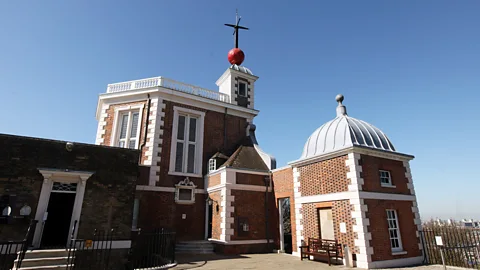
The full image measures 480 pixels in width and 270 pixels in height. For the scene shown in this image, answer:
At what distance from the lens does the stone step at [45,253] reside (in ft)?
30.9

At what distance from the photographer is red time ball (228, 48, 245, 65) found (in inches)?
922

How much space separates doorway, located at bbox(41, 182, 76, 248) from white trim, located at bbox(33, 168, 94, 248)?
51cm

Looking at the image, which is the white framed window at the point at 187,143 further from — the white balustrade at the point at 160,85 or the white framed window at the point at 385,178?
the white framed window at the point at 385,178

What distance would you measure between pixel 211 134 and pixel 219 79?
6.51 metres

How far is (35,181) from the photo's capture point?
10844mm

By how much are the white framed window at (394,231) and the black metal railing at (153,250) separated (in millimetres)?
9255

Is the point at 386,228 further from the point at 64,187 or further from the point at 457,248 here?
the point at 64,187

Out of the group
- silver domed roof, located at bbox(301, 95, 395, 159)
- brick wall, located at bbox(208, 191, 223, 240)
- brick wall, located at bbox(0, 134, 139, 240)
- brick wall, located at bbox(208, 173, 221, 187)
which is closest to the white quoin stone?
brick wall, located at bbox(208, 173, 221, 187)

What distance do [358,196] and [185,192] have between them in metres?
10.3

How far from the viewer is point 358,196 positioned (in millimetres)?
10555

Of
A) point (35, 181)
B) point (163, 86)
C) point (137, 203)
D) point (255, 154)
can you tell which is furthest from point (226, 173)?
point (35, 181)

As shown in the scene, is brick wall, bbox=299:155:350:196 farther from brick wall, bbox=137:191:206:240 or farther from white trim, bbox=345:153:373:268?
brick wall, bbox=137:191:206:240

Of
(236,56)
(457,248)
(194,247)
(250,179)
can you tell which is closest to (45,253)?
(194,247)

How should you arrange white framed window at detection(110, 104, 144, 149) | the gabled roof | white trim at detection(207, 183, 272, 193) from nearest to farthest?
white trim at detection(207, 183, 272, 193)
the gabled roof
white framed window at detection(110, 104, 144, 149)
